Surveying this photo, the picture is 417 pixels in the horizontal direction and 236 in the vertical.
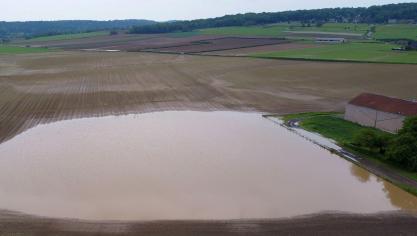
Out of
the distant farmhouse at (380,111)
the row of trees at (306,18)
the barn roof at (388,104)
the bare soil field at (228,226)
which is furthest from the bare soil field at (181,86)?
the row of trees at (306,18)

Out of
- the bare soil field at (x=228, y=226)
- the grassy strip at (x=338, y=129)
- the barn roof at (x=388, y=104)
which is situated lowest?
the bare soil field at (x=228, y=226)

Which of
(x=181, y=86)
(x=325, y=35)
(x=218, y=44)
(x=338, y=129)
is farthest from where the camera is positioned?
(x=325, y=35)

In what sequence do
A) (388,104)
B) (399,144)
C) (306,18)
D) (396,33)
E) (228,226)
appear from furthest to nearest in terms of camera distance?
(306,18) < (396,33) < (388,104) < (399,144) < (228,226)

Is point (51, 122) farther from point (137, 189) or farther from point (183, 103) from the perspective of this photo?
point (137, 189)

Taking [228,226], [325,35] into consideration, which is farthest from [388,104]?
[325,35]

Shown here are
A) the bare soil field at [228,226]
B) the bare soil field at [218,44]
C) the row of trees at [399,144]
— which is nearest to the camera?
the bare soil field at [228,226]

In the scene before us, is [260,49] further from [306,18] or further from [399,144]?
[306,18]

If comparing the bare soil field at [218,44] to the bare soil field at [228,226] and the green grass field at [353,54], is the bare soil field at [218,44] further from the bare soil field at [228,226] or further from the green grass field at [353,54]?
the bare soil field at [228,226]
